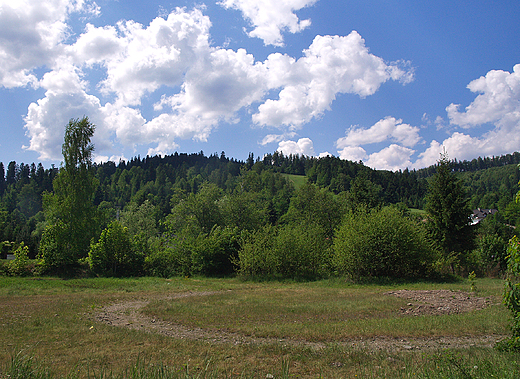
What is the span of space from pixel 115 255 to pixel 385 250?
27459 mm

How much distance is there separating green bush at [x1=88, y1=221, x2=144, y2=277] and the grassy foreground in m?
17.2

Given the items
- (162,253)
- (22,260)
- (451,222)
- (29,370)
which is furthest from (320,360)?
(22,260)

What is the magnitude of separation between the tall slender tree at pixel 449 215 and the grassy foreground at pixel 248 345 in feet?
46.0

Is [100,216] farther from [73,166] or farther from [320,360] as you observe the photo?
[320,360]

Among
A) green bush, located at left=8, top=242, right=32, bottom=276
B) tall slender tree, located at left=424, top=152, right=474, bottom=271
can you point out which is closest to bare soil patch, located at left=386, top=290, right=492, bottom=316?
tall slender tree, located at left=424, top=152, right=474, bottom=271

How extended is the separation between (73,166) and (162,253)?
1413cm

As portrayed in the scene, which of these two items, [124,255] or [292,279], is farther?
[124,255]

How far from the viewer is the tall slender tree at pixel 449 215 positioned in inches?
1125

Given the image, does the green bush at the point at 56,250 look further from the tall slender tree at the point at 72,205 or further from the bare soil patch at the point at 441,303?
the bare soil patch at the point at 441,303

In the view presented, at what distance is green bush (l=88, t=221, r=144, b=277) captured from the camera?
32.6 meters

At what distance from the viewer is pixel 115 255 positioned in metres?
33.3

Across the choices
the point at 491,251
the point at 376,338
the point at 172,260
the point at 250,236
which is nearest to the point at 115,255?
the point at 172,260

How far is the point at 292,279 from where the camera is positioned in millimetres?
27219

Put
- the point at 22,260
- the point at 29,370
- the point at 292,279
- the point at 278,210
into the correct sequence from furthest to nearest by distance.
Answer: the point at 278,210 → the point at 22,260 → the point at 292,279 → the point at 29,370
